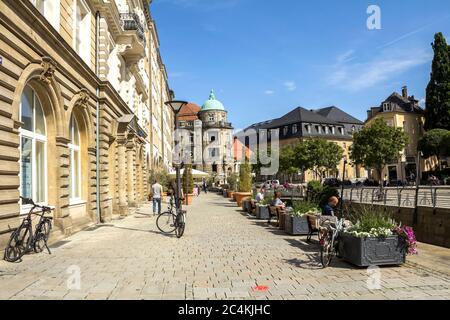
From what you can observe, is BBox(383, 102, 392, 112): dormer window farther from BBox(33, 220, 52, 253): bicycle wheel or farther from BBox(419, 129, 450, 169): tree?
BBox(33, 220, 52, 253): bicycle wheel

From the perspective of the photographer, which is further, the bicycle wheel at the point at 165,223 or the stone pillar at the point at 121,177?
the stone pillar at the point at 121,177

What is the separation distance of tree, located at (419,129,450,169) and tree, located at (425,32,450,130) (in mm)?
4966

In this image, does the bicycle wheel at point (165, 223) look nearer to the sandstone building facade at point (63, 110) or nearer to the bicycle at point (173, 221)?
the bicycle at point (173, 221)

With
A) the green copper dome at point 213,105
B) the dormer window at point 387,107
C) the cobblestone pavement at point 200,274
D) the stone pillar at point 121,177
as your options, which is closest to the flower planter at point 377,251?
the cobblestone pavement at point 200,274

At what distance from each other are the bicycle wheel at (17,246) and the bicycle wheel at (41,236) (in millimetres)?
308

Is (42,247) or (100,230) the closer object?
(42,247)

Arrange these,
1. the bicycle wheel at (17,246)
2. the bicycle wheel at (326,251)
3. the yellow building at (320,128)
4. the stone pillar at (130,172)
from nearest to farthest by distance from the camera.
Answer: the bicycle wheel at (326,251) < the bicycle wheel at (17,246) < the stone pillar at (130,172) < the yellow building at (320,128)

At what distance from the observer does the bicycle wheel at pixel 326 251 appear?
26.2 feet

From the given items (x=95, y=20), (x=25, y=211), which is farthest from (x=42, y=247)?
(x=95, y=20)

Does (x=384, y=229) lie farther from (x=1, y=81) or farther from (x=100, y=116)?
(x=100, y=116)

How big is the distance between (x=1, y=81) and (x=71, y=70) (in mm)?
5029

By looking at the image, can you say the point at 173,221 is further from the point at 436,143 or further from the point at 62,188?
the point at 436,143

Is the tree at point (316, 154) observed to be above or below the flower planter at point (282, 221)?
above

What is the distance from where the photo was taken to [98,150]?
16.9m
